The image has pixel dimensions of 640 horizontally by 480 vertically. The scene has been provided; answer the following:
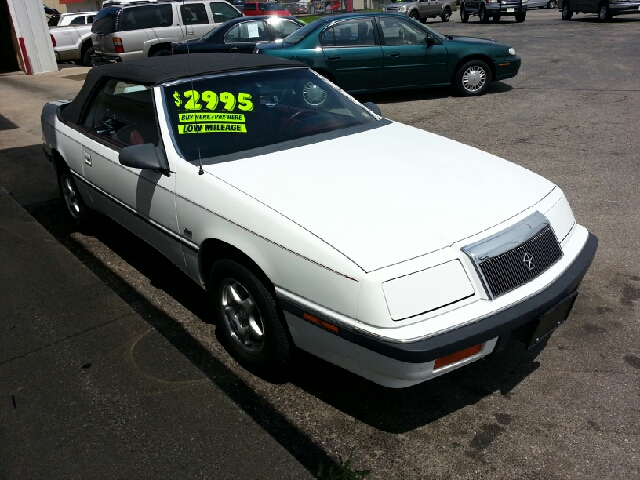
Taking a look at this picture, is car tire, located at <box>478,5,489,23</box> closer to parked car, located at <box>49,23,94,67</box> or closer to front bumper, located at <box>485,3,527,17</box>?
front bumper, located at <box>485,3,527,17</box>

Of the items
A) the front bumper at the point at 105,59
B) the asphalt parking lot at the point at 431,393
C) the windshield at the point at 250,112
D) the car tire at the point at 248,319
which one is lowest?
the asphalt parking lot at the point at 431,393

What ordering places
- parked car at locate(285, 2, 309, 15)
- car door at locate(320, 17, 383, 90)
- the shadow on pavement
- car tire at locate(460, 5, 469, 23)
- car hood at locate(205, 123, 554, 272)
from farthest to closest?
parked car at locate(285, 2, 309, 15) < car tire at locate(460, 5, 469, 23) < the shadow on pavement < car door at locate(320, 17, 383, 90) < car hood at locate(205, 123, 554, 272)

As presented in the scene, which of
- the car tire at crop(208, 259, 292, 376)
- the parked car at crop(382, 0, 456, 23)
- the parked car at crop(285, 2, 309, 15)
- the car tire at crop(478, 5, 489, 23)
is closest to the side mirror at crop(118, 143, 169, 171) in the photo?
the car tire at crop(208, 259, 292, 376)

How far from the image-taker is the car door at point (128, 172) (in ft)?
11.7

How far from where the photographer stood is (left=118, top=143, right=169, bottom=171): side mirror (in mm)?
3396

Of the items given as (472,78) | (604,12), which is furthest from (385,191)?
(604,12)

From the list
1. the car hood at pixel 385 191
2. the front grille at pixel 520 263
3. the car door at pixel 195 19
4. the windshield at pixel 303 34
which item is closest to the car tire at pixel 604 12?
the car door at pixel 195 19

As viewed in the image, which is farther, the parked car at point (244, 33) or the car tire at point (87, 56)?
the car tire at point (87, 56)

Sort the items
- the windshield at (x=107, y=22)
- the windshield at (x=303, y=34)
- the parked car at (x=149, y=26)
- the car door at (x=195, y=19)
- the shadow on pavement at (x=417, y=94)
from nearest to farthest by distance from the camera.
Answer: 1. the windshield at (x=303, y=34)
2. the shadow on pavement at (x=417, y=94)
3. the parked car at (x=149, y=26)
4. the windshield at (x=107, y=22)
5. the car door at (x=195, y=19)

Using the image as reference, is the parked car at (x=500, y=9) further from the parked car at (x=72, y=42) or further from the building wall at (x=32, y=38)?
the building wall at (x=32, y=38)

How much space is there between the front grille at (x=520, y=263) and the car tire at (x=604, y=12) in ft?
72.4

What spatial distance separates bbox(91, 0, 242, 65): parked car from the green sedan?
5422 mm

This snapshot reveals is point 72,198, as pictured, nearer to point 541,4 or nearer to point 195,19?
point 195,19

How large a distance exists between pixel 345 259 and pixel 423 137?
5.67ft
